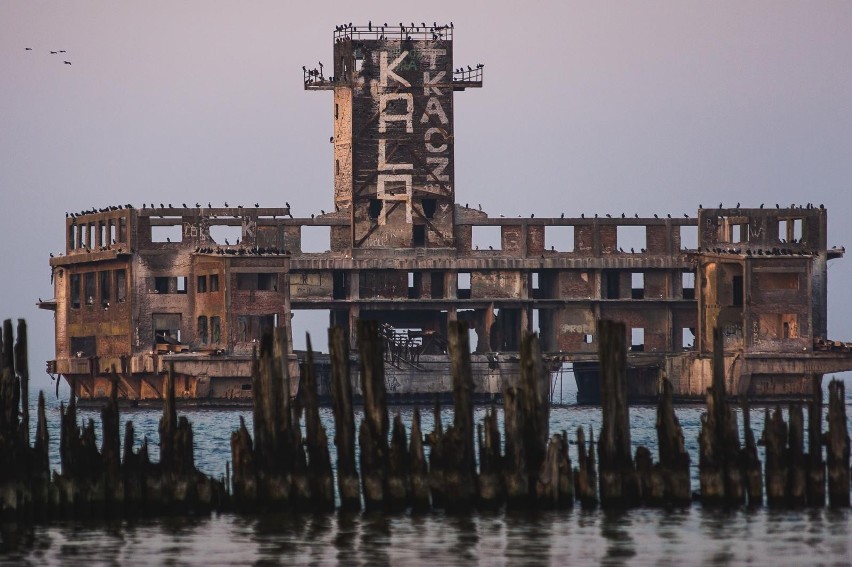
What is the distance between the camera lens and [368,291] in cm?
11050

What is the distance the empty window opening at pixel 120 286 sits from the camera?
363ft

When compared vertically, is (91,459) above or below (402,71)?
below

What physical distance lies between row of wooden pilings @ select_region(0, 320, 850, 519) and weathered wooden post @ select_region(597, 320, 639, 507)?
27 mm

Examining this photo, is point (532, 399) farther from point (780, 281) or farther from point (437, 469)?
point (780, 281)

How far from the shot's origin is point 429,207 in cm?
11200

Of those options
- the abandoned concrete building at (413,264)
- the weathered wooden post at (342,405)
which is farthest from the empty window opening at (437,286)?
the weathered wooden post at (342,405)

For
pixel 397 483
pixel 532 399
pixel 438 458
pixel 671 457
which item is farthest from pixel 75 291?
pixel 671 457

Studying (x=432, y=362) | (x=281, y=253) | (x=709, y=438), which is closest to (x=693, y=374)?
(x=432, y=362)

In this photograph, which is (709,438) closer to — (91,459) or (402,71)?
(91,459)

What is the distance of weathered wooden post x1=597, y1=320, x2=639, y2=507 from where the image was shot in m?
43.2

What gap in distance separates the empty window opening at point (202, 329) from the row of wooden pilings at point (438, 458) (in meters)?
60.9

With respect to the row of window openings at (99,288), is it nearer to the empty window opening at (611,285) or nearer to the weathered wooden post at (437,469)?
the empty window opening at (611,285)

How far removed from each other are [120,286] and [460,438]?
69253 mm

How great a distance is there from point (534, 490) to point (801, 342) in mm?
61049
